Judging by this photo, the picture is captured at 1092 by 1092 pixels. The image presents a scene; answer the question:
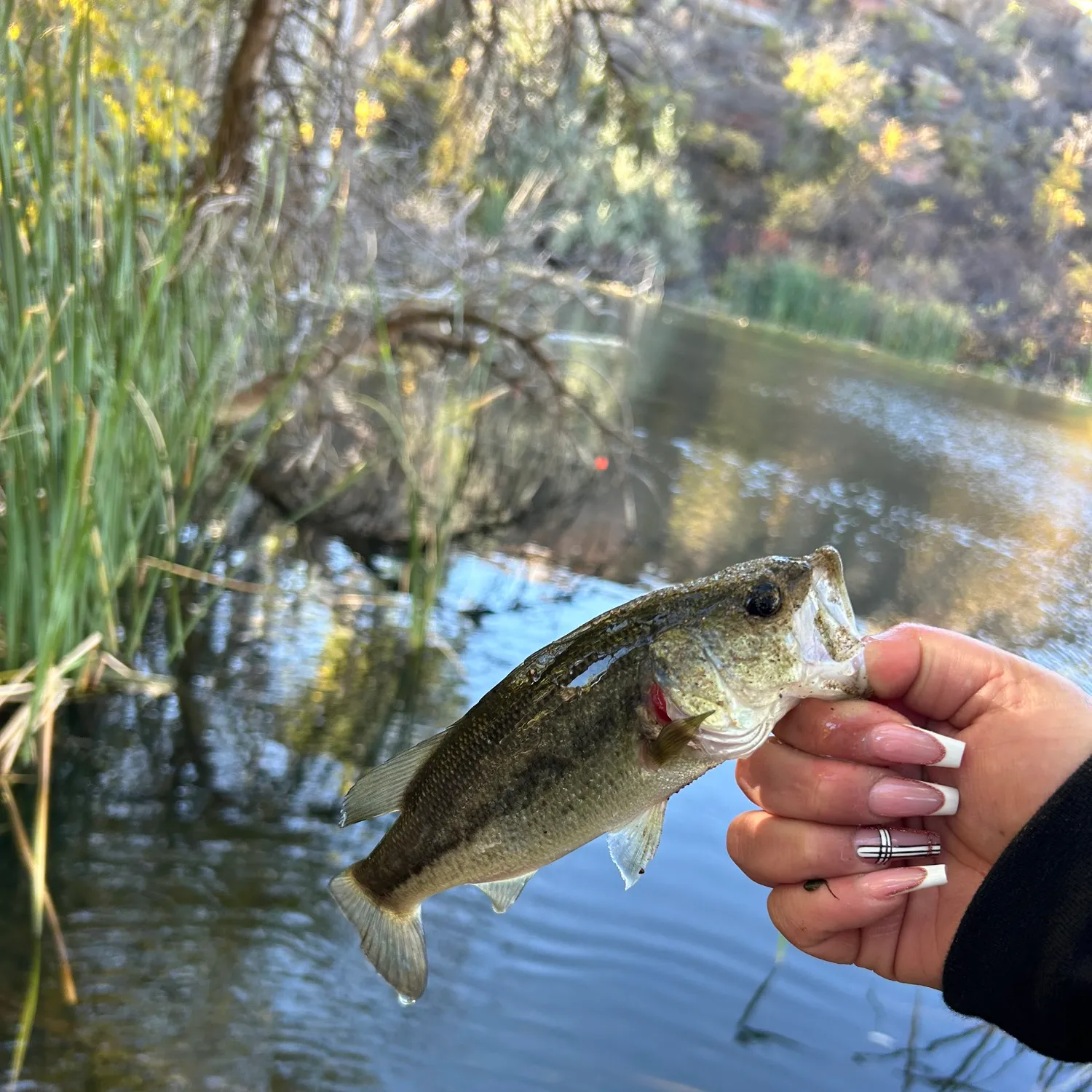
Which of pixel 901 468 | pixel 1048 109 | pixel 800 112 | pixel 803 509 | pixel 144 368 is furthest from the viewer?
pixel 800 112

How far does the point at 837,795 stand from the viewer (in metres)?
1.30

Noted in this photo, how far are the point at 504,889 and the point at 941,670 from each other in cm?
69

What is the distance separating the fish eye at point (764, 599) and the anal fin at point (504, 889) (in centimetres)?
44

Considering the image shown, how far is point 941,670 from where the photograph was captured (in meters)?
1.36

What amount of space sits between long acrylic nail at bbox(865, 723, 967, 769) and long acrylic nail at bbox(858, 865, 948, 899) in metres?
0.14

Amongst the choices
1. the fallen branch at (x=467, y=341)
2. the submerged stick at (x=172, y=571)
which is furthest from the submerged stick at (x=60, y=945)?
the fallen branch at (x=467, y=341)

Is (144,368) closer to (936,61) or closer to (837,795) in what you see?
(837,795)

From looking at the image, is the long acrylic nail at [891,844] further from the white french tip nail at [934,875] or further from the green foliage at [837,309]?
the green foliage at [837,309]

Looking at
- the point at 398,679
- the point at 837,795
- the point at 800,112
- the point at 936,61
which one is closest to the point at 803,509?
the point at 398,679

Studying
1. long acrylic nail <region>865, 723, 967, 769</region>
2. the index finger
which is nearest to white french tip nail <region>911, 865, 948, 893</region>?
long acrylic nail <region>865, 723, 967, 769</region>

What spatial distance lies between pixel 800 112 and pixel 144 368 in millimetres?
29079

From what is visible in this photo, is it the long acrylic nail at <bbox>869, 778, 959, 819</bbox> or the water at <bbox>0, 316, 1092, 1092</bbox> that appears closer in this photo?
the long acrylic nail at <bbox>869, 778, 959, 819</bbox>

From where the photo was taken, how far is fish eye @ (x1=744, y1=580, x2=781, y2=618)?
1086 millimetres

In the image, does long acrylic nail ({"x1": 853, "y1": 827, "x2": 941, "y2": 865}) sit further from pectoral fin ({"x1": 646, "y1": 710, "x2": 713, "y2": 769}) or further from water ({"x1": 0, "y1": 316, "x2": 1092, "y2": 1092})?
water ({"x1": 0, "y1": 316, "x2": 1092, "y2": 1092})
